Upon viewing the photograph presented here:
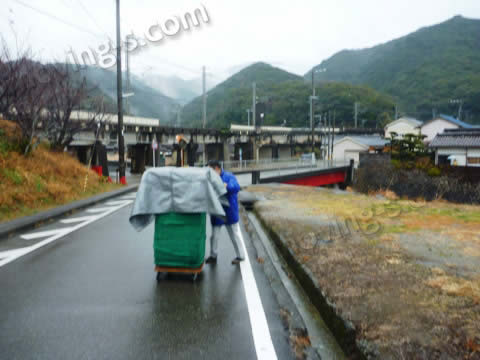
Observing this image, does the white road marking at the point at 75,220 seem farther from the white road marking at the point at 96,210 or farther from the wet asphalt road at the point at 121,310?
the wet asphalt road at the point at 121,310

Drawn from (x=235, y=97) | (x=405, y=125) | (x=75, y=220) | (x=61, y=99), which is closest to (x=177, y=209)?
(x=75, y=220)

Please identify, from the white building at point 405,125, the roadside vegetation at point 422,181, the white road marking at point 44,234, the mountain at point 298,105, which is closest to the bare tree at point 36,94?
the white road marking at point 44,234

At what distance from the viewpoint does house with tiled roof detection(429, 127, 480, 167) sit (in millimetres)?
30688

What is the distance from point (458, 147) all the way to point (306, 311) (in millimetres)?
31637

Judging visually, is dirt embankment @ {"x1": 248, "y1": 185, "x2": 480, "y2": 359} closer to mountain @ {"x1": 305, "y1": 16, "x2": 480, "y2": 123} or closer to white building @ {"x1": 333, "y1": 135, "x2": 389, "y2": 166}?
white building @ {"x1": 333, "y1": 135, "x2": 389, "y2": 166}

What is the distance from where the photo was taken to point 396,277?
5473 millimetres

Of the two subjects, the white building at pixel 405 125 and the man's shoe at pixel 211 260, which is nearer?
the man's shoe at pixel 211 260

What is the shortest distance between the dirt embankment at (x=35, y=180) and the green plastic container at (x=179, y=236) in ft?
23.6

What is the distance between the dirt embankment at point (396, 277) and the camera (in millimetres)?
3619

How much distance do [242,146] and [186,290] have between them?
5991 centimetres

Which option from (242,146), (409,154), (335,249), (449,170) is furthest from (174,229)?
(242,146)

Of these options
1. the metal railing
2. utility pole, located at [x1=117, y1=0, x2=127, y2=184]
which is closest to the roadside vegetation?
the metal railing

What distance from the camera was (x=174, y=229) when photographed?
5.58 metres

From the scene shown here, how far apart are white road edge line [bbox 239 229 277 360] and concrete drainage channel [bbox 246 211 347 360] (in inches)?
16.1
